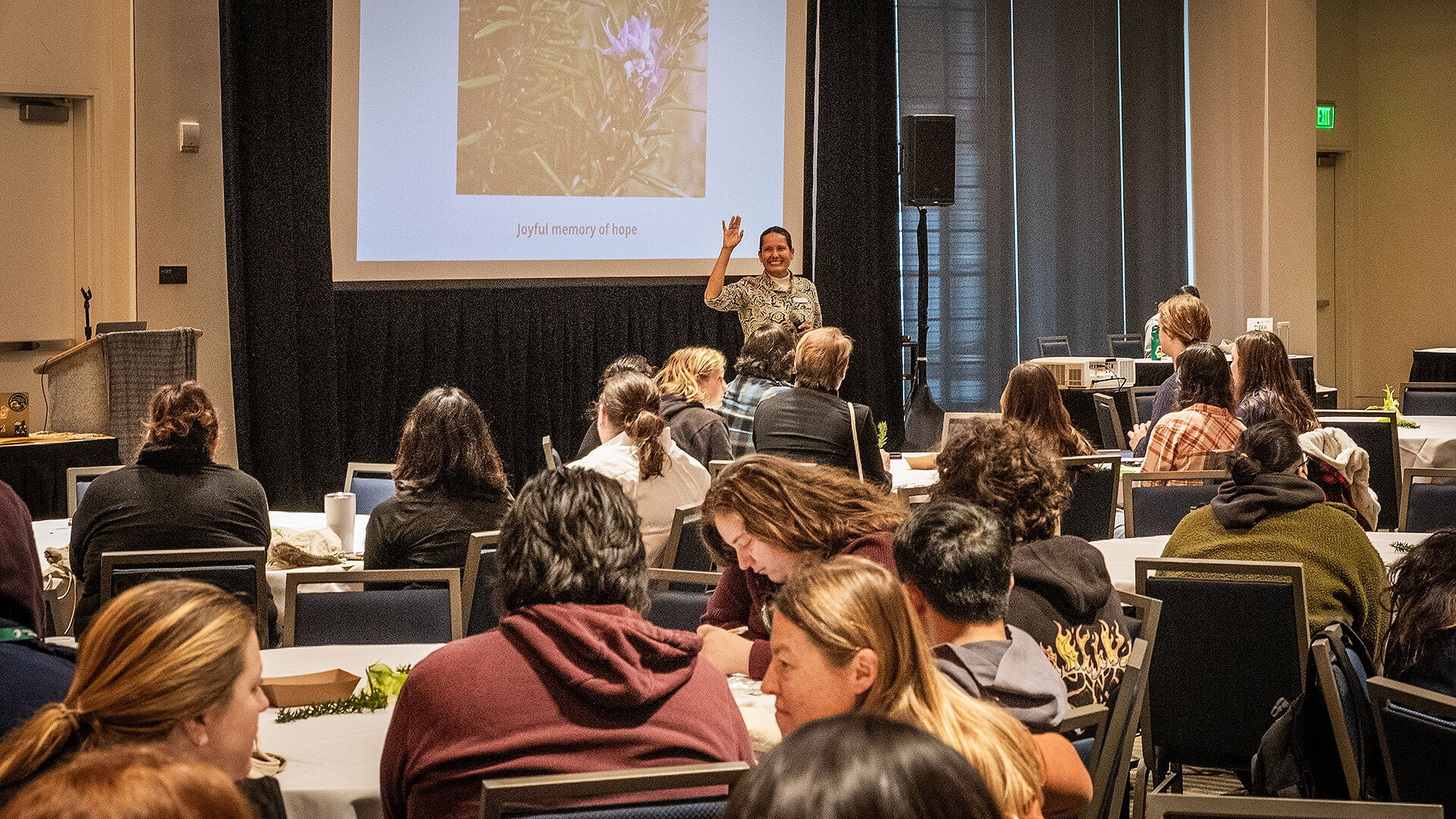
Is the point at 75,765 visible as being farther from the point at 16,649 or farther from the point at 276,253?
the point at 276,253

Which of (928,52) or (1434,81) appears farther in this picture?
(1434,81)

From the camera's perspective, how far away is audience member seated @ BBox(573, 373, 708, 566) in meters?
4.21

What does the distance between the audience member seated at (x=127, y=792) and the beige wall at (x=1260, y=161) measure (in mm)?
10687

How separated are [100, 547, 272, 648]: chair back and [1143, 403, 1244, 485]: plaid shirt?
301cm

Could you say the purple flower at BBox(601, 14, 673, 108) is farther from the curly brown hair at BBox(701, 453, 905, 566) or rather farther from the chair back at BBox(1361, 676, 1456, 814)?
the chair back at BBox(1361, 676, 1456, 814)

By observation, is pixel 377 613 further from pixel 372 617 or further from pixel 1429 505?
pixel 1429 505

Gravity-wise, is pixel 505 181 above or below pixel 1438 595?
above

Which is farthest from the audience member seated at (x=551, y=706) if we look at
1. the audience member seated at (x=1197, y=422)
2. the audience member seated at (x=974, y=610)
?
the audience member seated at (x=1197, y=422)

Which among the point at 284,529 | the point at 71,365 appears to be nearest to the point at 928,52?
the point at 71,365

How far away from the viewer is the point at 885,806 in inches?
28.4

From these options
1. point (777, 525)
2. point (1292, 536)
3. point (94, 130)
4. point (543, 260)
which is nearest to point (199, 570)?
point (777, 525)

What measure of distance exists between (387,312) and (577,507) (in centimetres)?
649

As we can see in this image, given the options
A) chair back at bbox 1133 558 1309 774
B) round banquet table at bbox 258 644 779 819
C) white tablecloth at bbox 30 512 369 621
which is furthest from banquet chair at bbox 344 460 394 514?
chair back at bbox 1133 558 1309 774

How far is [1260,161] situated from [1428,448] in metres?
4.91
